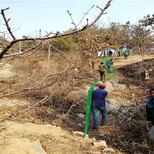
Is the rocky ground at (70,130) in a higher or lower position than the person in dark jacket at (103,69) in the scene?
lower

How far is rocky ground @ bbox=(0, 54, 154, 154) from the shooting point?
342 cm

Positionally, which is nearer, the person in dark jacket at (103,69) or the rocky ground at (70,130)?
the rocky ground at (70,130)

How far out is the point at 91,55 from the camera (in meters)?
14.8

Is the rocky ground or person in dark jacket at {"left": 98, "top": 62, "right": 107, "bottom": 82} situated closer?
the rocky ground

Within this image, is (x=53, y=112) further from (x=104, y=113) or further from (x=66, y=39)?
(x=66, y=39)

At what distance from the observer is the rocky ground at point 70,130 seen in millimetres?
3419

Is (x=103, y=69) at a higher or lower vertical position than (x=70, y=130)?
higher

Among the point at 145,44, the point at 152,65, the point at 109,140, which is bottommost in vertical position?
the point at 109,140

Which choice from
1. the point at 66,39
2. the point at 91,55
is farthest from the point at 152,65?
the point at 66,39

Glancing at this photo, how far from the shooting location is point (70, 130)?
4.78 metres

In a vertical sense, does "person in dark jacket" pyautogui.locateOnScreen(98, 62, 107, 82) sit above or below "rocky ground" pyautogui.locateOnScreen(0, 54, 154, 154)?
above

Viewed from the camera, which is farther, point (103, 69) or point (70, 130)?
point (103, 69)

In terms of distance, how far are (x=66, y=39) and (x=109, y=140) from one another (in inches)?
541

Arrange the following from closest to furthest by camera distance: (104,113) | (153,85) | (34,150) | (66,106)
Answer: (34,150) → (104,113) → (66,106) → (153,85)
